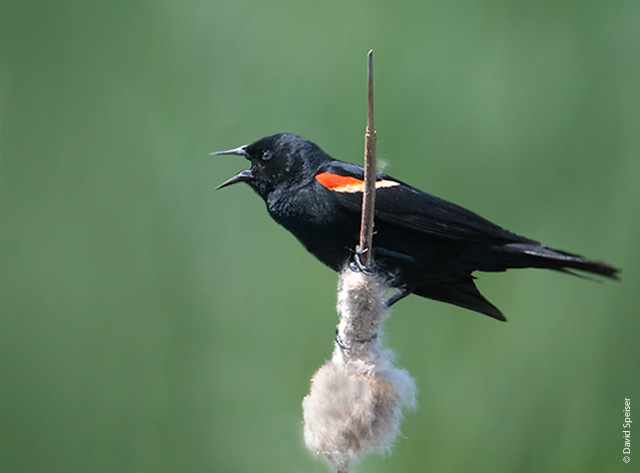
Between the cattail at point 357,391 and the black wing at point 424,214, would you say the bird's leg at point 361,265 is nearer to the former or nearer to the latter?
the cattail at point 357,391

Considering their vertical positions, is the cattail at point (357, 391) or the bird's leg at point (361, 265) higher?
the bird's leg at point (361, 265)

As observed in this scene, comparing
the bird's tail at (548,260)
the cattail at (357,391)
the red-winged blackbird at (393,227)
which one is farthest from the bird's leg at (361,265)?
the bird's tail at (548,260)

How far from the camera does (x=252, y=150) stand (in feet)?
5.72

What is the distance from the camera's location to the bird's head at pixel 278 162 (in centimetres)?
167

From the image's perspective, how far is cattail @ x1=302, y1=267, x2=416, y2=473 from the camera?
1.19m

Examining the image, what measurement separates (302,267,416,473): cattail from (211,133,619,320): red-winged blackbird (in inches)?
9.8

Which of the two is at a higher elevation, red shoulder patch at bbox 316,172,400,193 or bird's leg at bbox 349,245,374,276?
red shoulder patch at bbox 316,172,400,193

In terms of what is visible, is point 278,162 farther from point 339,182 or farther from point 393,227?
point 393,227

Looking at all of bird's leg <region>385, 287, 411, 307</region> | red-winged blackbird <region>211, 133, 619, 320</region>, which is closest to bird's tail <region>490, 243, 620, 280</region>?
red-winged blackbird <region>211, 133, 619, 320</region>

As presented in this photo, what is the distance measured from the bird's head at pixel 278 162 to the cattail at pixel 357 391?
473mm

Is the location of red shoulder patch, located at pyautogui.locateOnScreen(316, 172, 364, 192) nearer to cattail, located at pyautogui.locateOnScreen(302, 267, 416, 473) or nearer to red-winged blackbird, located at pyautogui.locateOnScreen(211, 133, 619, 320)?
red-winged blackbird, located at pyautogui.locateOnScreen(211, 133, 619, 320)

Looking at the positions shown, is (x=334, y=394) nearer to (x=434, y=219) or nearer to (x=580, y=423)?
(x=434, y=219)

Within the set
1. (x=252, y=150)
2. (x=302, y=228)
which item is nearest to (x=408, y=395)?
(x=302, y=228)

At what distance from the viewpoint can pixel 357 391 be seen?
3.93 feet
